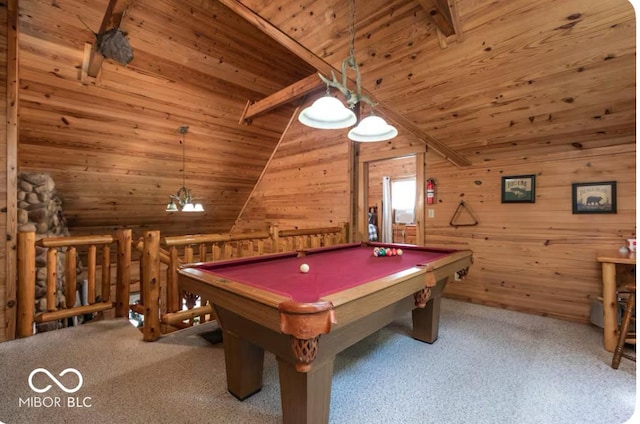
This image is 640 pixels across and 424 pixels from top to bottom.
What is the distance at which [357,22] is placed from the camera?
2.51 m

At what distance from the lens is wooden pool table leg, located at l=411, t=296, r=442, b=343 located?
2.49m

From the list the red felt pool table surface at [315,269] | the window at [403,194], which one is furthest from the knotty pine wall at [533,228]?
the window at [403,194]

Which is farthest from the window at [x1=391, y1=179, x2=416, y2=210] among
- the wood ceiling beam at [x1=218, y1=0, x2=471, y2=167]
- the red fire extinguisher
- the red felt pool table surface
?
the red felt pool table surface

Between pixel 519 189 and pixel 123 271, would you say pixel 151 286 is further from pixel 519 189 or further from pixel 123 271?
pixel 519 189

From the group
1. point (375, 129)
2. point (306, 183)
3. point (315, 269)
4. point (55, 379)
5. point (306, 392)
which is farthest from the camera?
point (306, 183)

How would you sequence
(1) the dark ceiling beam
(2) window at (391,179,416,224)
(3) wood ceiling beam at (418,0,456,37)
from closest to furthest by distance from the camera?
1. (3) wood ceiling beam at (418,0,456,37)
2. (1) the dark ceiling beam
3. (2) window at (391,179,416,224)

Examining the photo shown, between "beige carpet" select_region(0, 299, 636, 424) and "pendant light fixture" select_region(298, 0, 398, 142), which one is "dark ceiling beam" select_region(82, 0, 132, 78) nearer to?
"pendant light fixture" select_region(298, 0, 398, 142)

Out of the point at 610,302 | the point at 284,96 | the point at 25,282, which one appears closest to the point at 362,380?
the point at 610,302

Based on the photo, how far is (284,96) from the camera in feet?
13.9

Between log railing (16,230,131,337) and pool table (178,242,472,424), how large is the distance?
1.57 metres

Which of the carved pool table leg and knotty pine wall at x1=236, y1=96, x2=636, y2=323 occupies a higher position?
knotty pine wall at x1=236, y1=96, x2=636, y2=323

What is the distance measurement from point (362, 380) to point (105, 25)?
3946 mm

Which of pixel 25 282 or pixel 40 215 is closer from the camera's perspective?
pixel 25 282

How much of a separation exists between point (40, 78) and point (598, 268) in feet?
20.5
